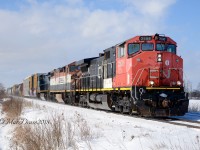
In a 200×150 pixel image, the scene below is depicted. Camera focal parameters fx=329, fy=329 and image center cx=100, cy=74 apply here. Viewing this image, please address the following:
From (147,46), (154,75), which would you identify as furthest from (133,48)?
(154,75)

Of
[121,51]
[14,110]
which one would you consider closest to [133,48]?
[121,51]

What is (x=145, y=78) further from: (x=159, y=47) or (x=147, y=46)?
(x=159, y=47)

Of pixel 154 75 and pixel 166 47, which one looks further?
pixel 166 47

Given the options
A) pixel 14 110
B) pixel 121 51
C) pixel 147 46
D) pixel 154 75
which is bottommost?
pixel 14 110

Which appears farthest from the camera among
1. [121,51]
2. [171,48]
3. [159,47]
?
[121,51]

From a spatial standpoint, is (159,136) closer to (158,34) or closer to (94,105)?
(158,34)

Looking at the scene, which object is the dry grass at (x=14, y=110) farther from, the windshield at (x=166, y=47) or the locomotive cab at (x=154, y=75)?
the windshield at (x=166, y=47)

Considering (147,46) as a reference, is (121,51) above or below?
below

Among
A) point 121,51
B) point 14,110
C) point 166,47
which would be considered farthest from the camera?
point 14,110

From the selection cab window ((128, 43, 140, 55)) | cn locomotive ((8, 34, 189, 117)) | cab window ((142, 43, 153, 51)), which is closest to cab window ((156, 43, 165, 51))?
cn locomotive ((8, 34, 189, 117))

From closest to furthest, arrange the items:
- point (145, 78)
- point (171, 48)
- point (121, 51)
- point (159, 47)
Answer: point (145, 78)
point (159, 47)
point (171, 48)
point (121, 51)

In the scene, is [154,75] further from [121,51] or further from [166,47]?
[121,51]

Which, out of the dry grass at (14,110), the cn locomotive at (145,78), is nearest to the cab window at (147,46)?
the cn locomotive at (145,78)

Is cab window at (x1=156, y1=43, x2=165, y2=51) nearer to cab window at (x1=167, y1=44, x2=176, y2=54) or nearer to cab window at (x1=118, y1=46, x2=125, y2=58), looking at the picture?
cab window at (x1=167, y1=44, x2=176, y2=54)
